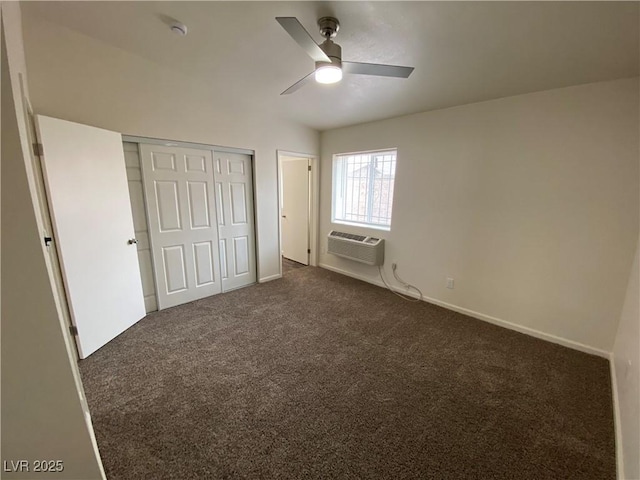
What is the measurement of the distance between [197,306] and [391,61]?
3305 mm

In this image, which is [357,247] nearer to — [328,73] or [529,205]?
[529,205]

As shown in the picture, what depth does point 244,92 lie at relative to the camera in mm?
2963

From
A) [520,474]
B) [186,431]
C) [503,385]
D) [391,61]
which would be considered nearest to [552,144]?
[391,61]

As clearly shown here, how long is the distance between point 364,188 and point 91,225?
3.36 metres

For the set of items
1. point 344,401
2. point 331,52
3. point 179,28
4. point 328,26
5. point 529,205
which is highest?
point 179,28

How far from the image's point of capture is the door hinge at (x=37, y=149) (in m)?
1.83

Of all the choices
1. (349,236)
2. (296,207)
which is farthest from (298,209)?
(349,236)

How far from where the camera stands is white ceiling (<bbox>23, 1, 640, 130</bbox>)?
4.98 feet

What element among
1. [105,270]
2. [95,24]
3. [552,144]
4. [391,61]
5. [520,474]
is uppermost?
[95,24]

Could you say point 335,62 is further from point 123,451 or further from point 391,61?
point 123,451

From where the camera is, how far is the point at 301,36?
137 centimetres

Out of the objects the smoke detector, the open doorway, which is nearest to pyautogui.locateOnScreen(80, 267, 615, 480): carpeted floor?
the open doorway

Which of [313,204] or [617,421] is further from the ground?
[313,204]

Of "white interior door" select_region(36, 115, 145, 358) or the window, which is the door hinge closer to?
"white interior door" select_region(36, 115, 145, 358)
